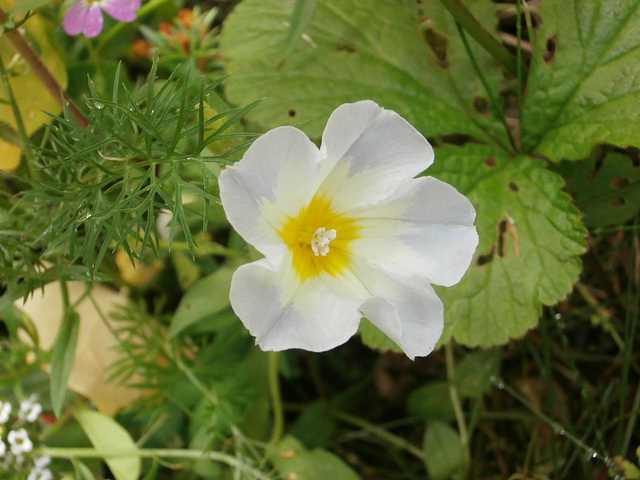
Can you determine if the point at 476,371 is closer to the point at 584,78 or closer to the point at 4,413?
the point at 584,78

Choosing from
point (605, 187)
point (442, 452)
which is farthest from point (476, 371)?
point (605, 187)

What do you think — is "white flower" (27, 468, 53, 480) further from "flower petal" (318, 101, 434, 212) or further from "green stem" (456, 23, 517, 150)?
"green stem" (456, 23, 517, 150)

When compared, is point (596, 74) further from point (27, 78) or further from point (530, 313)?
point (27, 78)

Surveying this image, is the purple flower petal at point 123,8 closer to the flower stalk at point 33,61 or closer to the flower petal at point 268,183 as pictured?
the flower stalk at point 33,61

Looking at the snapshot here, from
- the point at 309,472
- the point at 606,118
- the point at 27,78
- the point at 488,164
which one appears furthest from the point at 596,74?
the point at 27,78

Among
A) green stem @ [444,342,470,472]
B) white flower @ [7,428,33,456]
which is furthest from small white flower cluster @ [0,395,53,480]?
green stem @ [444,342,470,472]
